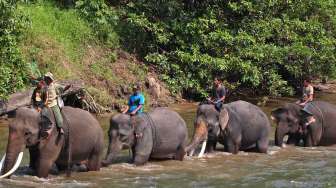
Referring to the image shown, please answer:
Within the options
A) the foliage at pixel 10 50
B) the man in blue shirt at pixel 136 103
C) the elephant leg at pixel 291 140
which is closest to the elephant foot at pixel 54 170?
the man in blue shirt at pixel 136 103

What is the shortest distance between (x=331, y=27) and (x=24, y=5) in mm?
12636

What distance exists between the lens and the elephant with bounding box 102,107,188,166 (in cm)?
1202

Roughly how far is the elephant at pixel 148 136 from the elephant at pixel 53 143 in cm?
49

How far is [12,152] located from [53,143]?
2.54ft

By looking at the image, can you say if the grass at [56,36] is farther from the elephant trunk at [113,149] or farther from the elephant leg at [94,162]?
the elephant leg at [94,162]

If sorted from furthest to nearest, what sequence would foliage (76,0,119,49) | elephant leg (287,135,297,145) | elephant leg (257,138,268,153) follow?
foliage (76,0,119,49)
elephant leg (287,135,297,145)
elephant leg (257,138,268,153)

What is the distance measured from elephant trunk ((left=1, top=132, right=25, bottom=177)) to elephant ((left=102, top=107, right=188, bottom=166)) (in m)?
2.18

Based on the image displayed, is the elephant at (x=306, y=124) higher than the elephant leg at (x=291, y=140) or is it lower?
higher

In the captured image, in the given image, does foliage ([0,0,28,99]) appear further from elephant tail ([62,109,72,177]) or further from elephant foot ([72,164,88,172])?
elephant tail ([62,109,72,177])

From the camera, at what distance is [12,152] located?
9984 mm

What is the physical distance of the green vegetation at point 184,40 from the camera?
21.5 metres

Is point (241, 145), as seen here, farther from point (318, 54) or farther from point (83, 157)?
point (318, 54)

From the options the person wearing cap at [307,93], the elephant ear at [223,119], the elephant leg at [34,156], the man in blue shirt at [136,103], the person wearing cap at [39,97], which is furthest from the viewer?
the person wearing cap at [307,93]

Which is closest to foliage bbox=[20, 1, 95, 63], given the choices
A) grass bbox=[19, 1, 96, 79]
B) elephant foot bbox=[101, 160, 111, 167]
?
grass bbox=[19, 1, 96, 79]
